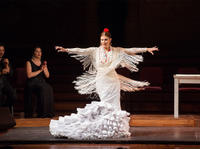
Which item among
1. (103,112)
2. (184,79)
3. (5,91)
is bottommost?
(103,112)

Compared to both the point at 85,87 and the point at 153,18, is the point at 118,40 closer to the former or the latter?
the point at 153,18

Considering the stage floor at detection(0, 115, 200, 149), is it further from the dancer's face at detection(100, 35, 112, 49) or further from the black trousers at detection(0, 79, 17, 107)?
the dancer's face at detection(100, 35, 112, 49)

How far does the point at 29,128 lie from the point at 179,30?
13.3 feet

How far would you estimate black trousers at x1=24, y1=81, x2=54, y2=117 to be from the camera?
6.01 metres

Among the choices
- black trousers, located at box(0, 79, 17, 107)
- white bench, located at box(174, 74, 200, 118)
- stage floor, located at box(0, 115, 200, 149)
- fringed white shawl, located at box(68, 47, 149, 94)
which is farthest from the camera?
black trousers, located at box(0, 79, 17, 107)

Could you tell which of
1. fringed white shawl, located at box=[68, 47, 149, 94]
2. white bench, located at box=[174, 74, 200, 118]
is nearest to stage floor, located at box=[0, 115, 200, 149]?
white bench, located at box=[174, 74, 200, 118]

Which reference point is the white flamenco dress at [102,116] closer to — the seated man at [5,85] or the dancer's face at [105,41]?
the dancer's face at [105,41]

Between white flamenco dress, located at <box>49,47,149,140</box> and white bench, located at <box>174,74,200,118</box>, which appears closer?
white flamenco dress, located at <box>49,47,149,140</box>

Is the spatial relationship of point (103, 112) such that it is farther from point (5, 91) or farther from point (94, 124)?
point (5, 91)

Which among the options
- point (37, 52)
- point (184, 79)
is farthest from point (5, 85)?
point (184, 79)

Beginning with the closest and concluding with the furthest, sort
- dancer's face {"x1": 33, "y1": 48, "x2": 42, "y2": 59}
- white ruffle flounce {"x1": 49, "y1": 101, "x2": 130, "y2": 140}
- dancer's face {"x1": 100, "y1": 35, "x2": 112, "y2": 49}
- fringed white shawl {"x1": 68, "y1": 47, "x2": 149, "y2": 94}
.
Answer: white ruffle flounce {"x1": 49, "y1": 101, "x2": 130, "y2": 140} → dancer's face {"x1": 100, "y1": 35, "x2": 112, "y2": 49} → fringed white shawl {"x1": 68, "y1": 47, "x2": 149, "y2": 94} → dancer's face {"x1": 33, "y1": 48, "x2": 42, "y2": 59}

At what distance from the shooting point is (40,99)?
19.9 ft

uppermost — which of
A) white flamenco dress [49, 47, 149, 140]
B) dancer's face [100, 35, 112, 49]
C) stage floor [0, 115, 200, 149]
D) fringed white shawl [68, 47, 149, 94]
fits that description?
dancer's face [100, 35, 112, 49]

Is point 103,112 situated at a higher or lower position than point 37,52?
lower
